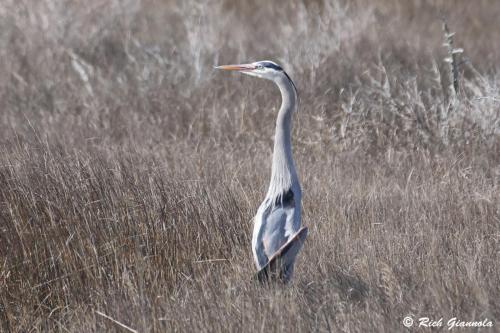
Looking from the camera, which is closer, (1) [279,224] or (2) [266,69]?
(1) [279,224]

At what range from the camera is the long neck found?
4336mm

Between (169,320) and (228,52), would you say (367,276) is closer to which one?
(169,320)

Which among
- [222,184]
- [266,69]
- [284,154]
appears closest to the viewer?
[284,154]

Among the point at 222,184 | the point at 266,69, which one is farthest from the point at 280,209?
the point at 222,184

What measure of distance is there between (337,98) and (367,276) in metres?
3.69

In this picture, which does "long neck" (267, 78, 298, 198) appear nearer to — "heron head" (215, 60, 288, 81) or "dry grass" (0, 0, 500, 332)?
"heron head" (215, 60, 288, 81)

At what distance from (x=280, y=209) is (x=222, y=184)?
1193mm

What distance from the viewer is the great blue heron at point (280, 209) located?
4.01 meters

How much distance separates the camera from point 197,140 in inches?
289

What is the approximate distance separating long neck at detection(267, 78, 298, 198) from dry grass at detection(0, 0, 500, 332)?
1.50 feet

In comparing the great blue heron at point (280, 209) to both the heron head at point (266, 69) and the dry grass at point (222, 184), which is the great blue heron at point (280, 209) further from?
the dry grass at point (222, 184)

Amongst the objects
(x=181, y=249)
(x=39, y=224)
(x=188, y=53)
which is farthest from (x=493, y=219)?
(x=188, y=53)

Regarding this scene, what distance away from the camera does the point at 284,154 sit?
4340mm

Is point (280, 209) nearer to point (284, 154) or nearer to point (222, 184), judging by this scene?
point (284, 154)
